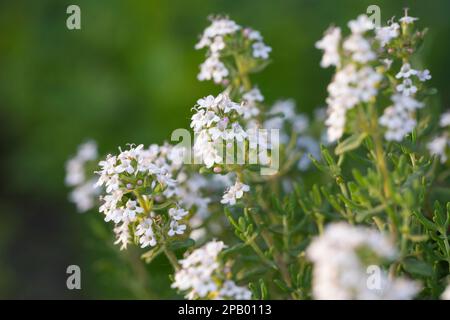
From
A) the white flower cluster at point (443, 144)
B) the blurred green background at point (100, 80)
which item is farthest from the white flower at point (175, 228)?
the blurred green background at point (100, 80)

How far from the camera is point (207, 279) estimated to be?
1.81 m

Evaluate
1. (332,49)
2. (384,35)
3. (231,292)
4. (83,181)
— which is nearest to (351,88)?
(332,49)

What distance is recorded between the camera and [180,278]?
6.01 ft

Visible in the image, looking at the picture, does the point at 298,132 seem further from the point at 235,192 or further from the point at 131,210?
the point at 131,210

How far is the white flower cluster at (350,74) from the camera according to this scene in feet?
5.24

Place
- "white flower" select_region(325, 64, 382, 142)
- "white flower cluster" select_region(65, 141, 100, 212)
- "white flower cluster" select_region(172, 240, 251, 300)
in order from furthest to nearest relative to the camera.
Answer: "white flower cluster" select_region(65, 141, 100, 212) < "white flower cluster" select_region(172, 240, 251, 300) < "white flower" select_region(325, 64, 382, 142)

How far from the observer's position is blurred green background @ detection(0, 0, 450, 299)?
14.1 feet

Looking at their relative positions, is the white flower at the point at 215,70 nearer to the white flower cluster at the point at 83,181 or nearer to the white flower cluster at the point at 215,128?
the white flower cluster at the point at 215,128

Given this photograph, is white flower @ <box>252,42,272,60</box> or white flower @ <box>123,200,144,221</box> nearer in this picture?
white flower @ <box>123,200,144,221</box>

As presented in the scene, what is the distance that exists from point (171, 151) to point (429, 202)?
0.91 m

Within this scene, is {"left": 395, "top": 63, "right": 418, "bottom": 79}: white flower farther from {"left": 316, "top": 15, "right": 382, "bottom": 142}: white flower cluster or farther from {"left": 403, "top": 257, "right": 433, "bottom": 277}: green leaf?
{"left": 403, "top": 257, "right": 433, "bottom": 277}: green leaf

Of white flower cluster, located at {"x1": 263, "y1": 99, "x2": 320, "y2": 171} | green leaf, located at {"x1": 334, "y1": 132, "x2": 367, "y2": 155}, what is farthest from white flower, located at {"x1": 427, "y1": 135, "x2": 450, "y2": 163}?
green leaf, located at {"x1": 334, "y1": 132, "x2": 367, "y2": 155}

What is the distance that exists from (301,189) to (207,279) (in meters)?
0.65
